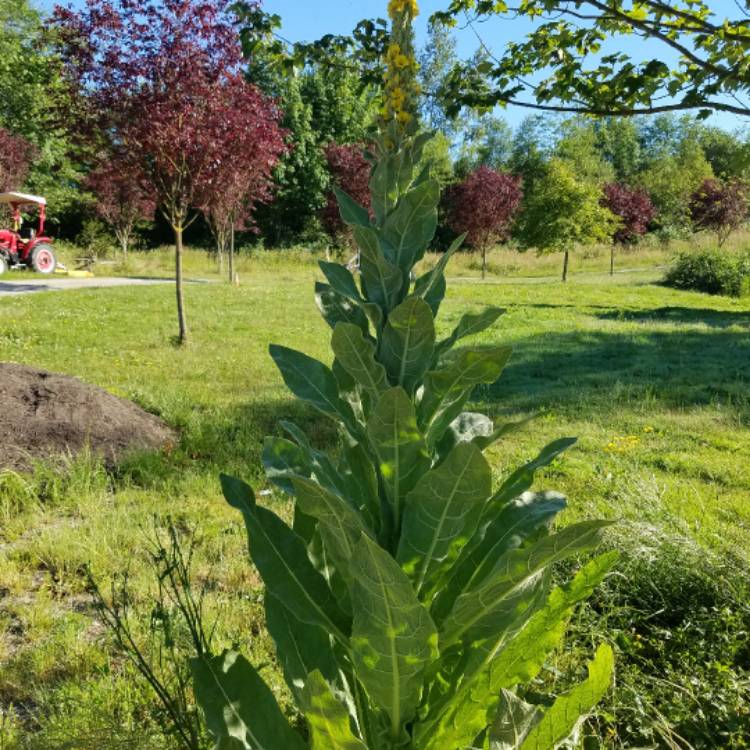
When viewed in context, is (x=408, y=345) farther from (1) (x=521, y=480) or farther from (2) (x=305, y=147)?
(2) (x=305, y=147)

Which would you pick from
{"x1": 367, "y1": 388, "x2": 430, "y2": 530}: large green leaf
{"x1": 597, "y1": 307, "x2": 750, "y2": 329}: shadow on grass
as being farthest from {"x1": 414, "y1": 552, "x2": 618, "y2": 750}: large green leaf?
{"x1": 597, "y1": 307, "x2": 750, "y2": 329}: shadow on grass

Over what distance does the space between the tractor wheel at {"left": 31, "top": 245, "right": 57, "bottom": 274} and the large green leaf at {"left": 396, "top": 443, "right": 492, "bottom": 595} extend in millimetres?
21424

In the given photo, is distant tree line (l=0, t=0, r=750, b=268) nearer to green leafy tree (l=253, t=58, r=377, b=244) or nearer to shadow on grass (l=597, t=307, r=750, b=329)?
green leafy tree (l=253, t=58, r=377, b=244)

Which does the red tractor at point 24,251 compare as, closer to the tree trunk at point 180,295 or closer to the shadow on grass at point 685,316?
the tree trunk at point 180,295

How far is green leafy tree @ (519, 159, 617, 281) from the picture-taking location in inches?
950

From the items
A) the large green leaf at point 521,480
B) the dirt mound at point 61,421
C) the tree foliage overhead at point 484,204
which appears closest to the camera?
the large green leaf at point 521,480

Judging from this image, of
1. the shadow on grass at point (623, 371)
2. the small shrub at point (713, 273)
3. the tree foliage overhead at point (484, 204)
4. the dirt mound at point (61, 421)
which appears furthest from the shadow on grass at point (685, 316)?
the tree foliage overhead at point (484, 204)

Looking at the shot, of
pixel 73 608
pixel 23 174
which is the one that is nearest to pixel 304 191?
pixel 23 174

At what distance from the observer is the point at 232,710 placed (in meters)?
1.24

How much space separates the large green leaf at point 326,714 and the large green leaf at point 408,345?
53cm

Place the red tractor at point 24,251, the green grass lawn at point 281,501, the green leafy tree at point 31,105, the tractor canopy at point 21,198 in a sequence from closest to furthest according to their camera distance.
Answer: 1. the green grass lawn at point 281,501
2. the tractor canopy at point 21,198
3. the red tractor at point 24,251
4. the green leafy tree at point 31,105

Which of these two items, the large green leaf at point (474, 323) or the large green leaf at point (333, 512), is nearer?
the large green leaf at point (333, 512)

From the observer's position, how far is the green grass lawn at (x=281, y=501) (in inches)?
Answer: 82.9

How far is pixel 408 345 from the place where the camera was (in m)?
1.11
